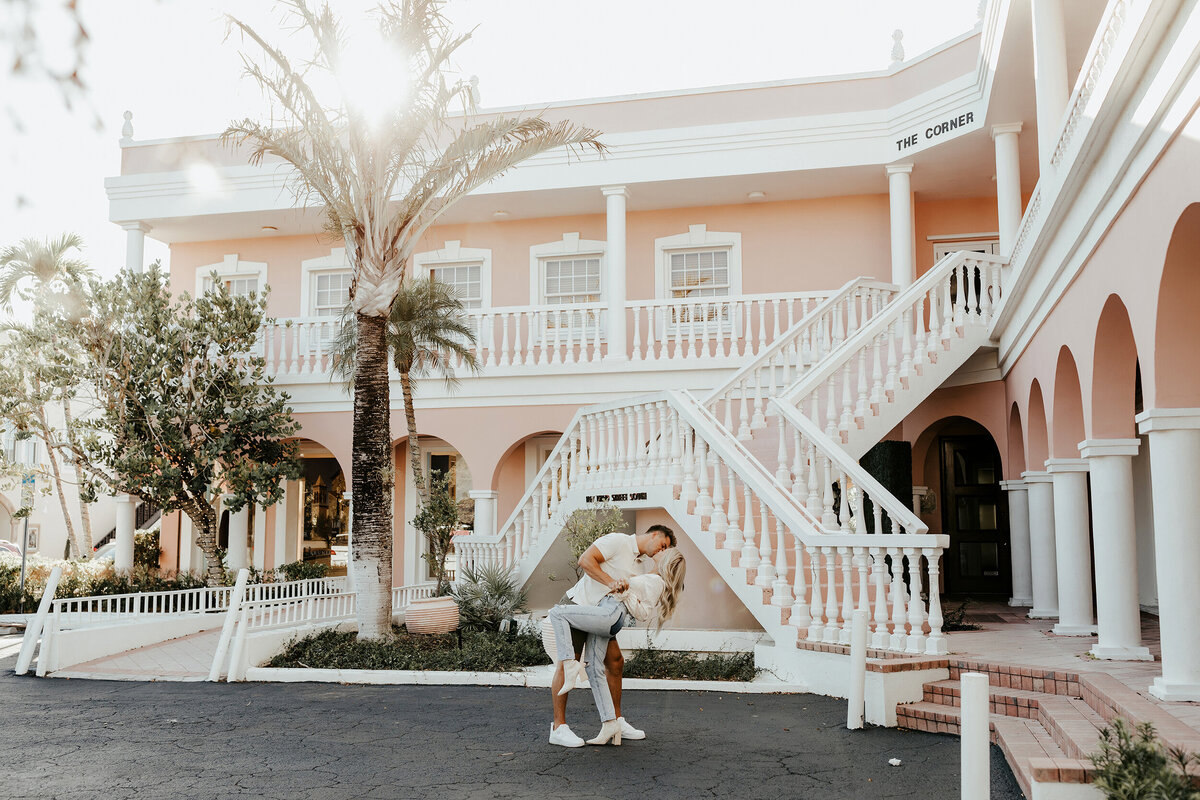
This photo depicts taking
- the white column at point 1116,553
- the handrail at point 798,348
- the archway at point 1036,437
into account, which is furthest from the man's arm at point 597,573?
the archway at point 1036,437

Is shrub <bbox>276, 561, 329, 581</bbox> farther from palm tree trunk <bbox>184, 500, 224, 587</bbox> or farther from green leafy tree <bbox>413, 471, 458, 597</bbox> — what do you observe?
green leafy tree <bbox>413, 471, 458, 597</bbox>

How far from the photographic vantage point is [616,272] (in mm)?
15555

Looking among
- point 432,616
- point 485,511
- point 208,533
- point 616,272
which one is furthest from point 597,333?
point 208,533

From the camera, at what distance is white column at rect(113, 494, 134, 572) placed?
1628 centimetres

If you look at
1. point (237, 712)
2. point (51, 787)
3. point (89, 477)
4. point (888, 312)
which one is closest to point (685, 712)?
point (237, 712)

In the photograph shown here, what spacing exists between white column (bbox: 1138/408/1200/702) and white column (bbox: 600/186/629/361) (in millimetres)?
9521

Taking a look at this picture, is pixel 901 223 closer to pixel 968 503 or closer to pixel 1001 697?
pixel 968 503

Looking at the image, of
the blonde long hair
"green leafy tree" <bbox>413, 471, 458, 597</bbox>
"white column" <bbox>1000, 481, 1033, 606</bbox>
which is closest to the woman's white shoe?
the blonde long hair

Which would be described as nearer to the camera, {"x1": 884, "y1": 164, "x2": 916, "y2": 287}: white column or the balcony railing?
the balcony railing

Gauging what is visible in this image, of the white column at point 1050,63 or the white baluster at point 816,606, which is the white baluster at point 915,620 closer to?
the white baluster at point 816,606

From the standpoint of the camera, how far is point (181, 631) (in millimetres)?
12703

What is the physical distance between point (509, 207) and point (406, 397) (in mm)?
4509

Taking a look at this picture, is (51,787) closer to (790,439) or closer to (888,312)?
(790,439)

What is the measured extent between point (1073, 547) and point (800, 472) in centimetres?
260
